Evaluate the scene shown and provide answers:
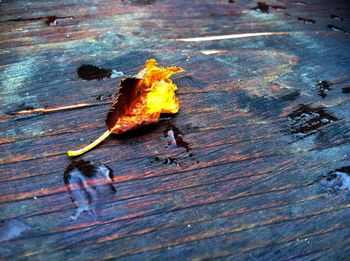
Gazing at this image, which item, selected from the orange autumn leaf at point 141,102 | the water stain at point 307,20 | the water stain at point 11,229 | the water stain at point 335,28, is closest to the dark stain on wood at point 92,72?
the orange autumn leaf at point 141,102

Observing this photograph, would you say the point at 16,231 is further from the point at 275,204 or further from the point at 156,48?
the point at 156,48

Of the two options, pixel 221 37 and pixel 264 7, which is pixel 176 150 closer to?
pixel 221 37

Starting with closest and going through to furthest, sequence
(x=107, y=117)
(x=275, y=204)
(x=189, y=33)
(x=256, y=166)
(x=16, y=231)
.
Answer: (x=16, y=231) → (x=275, y=204) → (x=256, y=166) → (x=107, y=117) → (x=189, y=33)

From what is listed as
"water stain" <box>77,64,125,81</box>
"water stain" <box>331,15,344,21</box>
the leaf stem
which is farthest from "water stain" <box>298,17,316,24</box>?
the leaf stem

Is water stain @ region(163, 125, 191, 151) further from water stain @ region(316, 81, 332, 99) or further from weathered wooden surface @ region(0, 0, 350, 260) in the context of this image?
water stain @ region(316, 81, 332, 99)

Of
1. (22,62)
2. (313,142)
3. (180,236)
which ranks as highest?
(22,62)

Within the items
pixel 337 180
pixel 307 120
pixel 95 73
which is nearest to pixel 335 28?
pixel 307 120

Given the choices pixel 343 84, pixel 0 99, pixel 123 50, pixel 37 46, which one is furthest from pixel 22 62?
pixel 343 84
